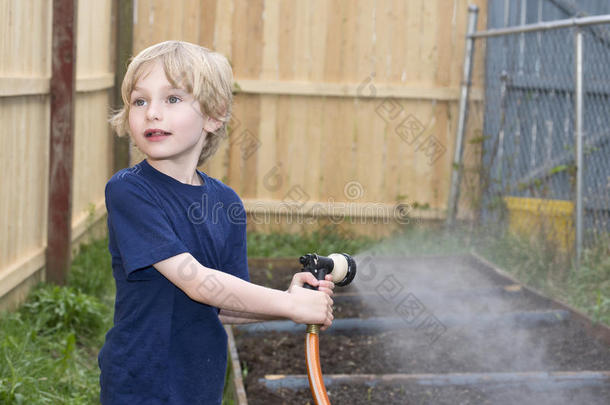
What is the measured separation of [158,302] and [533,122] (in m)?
5.36

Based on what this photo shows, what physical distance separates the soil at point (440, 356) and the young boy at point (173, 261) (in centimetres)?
154

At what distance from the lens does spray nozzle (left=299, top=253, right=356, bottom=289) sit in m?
1.86

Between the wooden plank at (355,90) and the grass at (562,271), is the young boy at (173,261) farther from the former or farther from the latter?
the wooden plank at (355,90)

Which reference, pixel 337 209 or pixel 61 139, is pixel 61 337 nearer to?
pixel 61 139

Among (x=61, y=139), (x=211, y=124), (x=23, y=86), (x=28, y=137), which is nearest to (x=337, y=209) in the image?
(x=61, y=139)

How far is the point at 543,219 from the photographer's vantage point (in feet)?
19.3

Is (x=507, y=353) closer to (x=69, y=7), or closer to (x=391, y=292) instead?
(x=391, y=292)

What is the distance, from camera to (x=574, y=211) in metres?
5.30

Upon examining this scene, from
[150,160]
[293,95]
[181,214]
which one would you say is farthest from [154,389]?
[293,95]

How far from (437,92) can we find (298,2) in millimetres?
1464

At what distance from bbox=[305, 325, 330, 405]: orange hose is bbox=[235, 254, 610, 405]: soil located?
164cm

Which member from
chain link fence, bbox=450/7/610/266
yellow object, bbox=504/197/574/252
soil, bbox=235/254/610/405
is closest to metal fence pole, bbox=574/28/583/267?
yellow object, bbox=504/197/574/252

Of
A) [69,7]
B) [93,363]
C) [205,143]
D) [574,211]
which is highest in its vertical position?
[69,7]

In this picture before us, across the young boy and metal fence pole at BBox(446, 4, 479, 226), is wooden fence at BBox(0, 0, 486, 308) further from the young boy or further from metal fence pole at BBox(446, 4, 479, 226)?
the young boy
